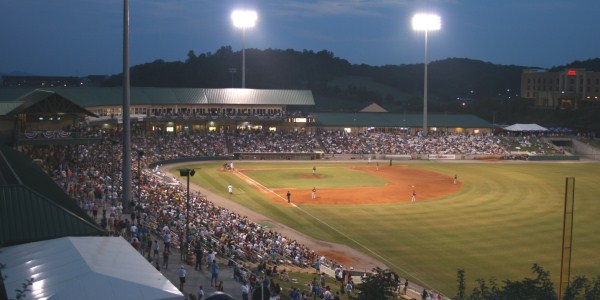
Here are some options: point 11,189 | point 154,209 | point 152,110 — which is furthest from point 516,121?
point 11,189

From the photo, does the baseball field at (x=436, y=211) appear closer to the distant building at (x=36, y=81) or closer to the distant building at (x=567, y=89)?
the distant building at (x=36, y=81)

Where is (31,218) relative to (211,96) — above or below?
below

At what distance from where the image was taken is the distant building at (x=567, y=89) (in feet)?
404

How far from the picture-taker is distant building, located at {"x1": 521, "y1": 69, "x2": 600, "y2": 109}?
123 metres

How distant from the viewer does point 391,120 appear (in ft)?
295

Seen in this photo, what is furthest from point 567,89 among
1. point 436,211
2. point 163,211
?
point 163,211

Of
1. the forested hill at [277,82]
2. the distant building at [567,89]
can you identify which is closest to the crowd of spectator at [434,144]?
the forested hill at [277,82]

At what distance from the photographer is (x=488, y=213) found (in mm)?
39812

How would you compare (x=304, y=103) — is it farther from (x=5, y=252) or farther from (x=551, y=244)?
(x=5, y=252)

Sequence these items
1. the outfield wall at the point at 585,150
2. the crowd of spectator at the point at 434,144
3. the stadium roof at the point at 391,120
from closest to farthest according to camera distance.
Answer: the crowd of spectator at the point at 434,144 → the outfield wall at the point at 585,150 → the stadium roof at the point at 391,120

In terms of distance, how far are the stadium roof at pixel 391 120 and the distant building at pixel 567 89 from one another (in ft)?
123

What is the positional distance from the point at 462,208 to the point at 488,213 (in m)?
2.18

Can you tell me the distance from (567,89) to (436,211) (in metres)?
101

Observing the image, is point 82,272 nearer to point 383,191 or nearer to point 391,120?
point 383,191
